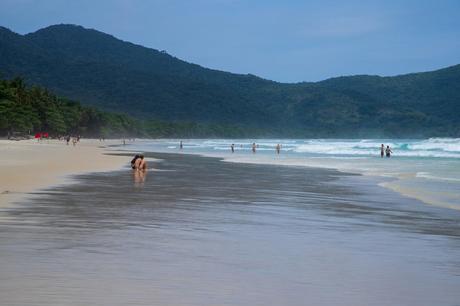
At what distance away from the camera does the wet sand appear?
6477mm

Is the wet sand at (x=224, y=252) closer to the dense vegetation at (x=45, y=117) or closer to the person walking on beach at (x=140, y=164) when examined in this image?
the person walking on beach at (x=140, y=164)

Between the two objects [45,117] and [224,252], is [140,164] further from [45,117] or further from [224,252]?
[45,117]

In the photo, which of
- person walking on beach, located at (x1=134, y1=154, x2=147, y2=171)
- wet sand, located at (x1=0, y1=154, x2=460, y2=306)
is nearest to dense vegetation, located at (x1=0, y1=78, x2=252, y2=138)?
person walking on beach, located at (x1=134, y1=154, x2=147, y2=171)

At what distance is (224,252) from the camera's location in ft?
28.8

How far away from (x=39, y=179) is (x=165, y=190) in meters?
4.76

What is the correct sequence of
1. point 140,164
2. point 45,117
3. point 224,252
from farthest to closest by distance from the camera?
point 45,117
point 140,164
point 224,252

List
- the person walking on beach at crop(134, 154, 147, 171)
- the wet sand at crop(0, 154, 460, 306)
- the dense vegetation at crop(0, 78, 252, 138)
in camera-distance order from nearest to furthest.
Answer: the wet sand at crop(0, 154, 460, 306)
the person walking on beach at crop(134, 154, 147, 171)
the dense vegetation at crop(0, 78, 252, 138)

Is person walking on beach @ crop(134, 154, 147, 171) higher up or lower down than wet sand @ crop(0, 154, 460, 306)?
higher up

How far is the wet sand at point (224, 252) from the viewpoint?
21.2ft

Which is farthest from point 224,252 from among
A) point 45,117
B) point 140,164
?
point 45,117

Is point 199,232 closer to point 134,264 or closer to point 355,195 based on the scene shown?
point 134,264

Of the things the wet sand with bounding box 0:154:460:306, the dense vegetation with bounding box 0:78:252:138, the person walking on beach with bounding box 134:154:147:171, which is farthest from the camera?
the dense vegetation with bounding box 0:78:252:138

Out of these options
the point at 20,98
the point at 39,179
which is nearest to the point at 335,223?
the point at 39,179

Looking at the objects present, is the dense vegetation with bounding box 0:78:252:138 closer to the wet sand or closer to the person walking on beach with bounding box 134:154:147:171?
the person walking on beach with bounding box 134:154:147:171
